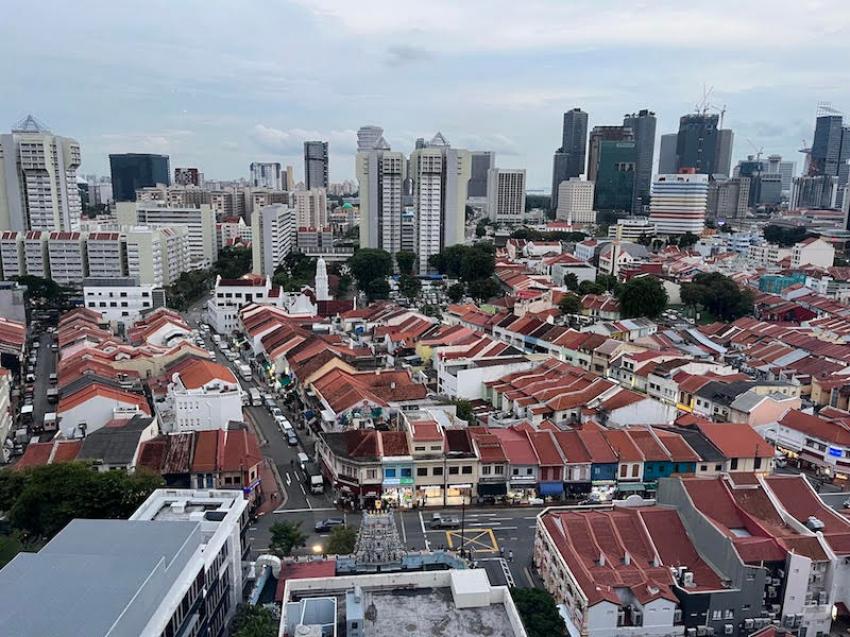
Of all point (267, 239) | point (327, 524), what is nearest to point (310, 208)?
point (267, 239)

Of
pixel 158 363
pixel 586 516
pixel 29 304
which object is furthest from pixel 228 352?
pixel 586 516

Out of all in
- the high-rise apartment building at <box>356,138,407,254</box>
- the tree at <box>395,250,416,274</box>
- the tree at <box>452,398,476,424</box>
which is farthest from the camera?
the high-rise apartment building at <box>356,138,407,254</box>

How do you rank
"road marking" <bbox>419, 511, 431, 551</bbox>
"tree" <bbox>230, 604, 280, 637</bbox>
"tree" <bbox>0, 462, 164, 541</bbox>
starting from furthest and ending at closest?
"road marking" <bbox>419, 511, 431, 551</bbox> → "tree" <bbox>0, 462, 164, 541</bbox> → "tree" <bbox>230, 604, 280, 637</bbox>

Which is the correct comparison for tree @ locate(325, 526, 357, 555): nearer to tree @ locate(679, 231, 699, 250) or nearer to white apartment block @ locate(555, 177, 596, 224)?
tree @ locate(679, 231, 699, 250)

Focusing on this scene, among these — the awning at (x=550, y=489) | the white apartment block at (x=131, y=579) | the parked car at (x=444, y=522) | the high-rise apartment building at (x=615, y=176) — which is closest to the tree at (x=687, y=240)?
the high-rise apartment building at (x=615, y=176)

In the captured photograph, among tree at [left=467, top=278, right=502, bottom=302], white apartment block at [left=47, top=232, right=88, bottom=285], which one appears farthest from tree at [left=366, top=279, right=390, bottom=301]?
white apartment block at [left=47, top=232, right=88, bottom=285]

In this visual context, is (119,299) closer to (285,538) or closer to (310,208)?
(285,538)

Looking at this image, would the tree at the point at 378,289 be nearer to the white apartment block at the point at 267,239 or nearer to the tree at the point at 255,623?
the white apartment block at the point at 267,239
